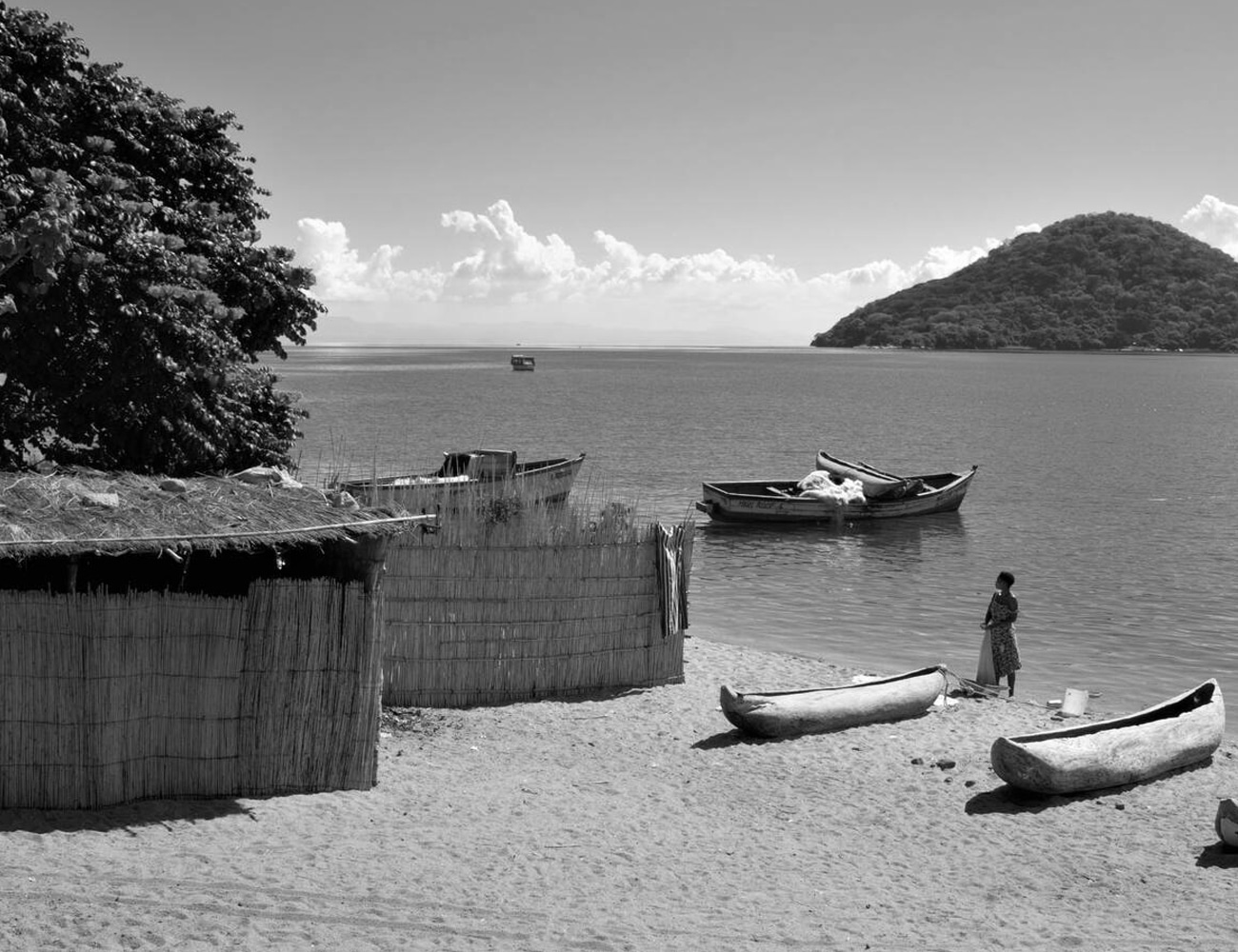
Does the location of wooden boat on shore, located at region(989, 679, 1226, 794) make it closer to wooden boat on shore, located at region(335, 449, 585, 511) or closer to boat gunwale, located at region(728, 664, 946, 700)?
boat gunwale, located at region(728, 664, 946, 700)

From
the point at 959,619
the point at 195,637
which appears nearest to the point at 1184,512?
the point at 959,619

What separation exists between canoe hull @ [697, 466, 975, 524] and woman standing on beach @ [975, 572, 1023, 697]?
15.9 meters

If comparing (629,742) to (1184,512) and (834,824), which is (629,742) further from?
(1184,512)

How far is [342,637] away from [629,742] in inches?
152

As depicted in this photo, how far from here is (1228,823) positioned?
9398 millimetres

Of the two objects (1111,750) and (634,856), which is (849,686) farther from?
(634,856)

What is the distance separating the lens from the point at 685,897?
8219 mm

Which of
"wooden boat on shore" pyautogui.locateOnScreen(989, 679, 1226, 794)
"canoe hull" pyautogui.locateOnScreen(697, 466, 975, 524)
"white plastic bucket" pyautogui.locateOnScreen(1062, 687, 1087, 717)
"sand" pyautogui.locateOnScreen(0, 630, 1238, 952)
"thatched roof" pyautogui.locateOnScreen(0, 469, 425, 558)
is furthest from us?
"canoe hull" pyautogui.locateOnScreen(697, 466, 975, 524)

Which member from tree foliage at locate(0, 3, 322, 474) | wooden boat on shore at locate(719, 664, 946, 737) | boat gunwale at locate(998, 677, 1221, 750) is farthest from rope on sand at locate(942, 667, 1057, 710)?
tree foliage at locate(0, 3, 322, 474)

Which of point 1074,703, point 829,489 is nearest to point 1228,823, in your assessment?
point 1074,703

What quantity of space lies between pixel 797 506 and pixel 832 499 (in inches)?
38.9

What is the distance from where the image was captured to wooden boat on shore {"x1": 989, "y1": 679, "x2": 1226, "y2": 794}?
10555mm

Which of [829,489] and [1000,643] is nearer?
[1000,643]

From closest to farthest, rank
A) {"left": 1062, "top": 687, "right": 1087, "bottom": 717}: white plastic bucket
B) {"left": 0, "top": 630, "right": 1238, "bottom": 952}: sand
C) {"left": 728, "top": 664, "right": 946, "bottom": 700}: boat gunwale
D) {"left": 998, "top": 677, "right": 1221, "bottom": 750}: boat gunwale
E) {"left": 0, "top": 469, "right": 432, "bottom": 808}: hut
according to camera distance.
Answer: {"left": 0, "top": 630, "right": 1238, "bottom": 952}: sand
{"left": 0, "top": 469, "right": 432, "bottom": 808}: hut
{"left": 998, "top": 677, "right": 1221, "bottom": 750}: boat gunwale
{"left": 728, "top": 664, "right": 946, "bottom": 700}: boat gunwale
{"left": 1062, "top": 687, "right": 1087, "bottom": 717}: white plastic bucket
